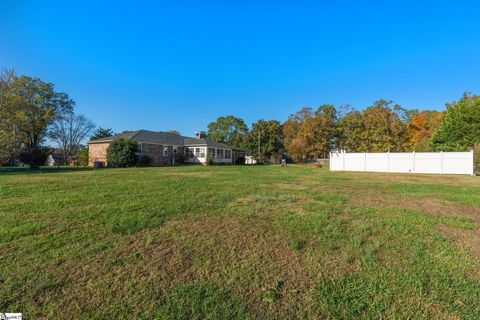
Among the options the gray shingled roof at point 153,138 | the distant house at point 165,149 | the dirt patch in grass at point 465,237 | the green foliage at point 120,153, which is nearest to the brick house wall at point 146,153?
the distant house at point 165,149

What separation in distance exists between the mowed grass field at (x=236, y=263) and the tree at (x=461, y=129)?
1038 inches

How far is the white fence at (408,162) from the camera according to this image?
683 inches

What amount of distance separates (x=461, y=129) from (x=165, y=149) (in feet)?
109

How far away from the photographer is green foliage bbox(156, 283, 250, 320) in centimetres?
206

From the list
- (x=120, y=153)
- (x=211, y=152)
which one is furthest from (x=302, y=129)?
(x=120, y=153)

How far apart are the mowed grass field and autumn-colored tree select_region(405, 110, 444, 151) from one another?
39.2 m

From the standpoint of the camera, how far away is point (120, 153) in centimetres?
2203


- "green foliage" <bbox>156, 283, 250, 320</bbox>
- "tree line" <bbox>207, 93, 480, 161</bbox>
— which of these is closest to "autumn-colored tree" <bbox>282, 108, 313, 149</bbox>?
"tree line" <bbox>207, 93, 480, 161</bbox>

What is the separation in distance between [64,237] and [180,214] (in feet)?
6.24

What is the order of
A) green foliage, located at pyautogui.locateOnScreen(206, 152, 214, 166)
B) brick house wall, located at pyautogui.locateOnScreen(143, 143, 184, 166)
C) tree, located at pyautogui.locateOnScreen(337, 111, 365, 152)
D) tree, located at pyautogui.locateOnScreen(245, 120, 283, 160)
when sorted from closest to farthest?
brick house wall, located at pyautogui.locateOnScreen(143, 143, 184, 166)
green foliage, located at pyautogui.locateOnScreen(206, 152, 214, 166)
tree, located at pyautogui.locateOnScreen(337, 111, 365, 152)
tree, located at pyautogui.locateOnScreen(245, 120, 283, 160)

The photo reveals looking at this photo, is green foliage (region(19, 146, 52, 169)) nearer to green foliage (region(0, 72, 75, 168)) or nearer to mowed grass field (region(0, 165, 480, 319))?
green foliage (region(0, 72, 75, 168))

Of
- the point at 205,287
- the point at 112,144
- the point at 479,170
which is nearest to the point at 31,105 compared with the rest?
the point at 112,144

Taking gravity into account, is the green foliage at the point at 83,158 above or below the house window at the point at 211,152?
below

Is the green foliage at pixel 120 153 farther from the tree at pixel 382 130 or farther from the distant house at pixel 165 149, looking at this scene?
the tree at pixel 382 130
